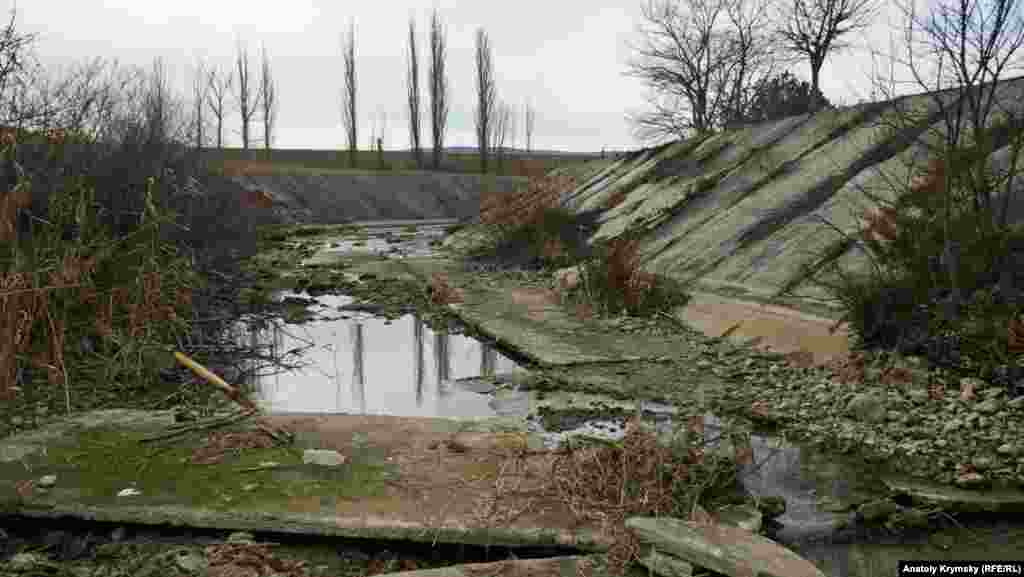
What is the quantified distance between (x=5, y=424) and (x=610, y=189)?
13.8 meters

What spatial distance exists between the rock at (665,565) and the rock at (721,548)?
0.04 metres

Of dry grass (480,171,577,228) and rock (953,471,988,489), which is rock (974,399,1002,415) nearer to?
rock (953,471,988,489)

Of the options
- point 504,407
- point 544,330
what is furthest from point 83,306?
point 544,330

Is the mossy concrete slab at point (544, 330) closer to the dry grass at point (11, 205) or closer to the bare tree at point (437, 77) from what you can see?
the dry grass at point (11, 205)

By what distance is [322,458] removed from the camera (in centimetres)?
428

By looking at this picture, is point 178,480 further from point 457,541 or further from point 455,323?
point 455,323

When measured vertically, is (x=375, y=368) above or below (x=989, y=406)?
below

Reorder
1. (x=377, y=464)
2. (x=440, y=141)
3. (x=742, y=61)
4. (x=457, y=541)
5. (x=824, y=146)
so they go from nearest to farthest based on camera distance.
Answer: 1. (x=457, y=541)
2. (x=377, y=464)
3. (x=824, y=146)
4. (x=742, y=61)
5. (x=440, y=141)

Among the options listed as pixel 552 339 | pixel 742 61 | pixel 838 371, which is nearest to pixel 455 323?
pixel 552 339

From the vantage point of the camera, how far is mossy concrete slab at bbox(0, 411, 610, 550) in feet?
11.9

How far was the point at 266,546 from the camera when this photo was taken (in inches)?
139

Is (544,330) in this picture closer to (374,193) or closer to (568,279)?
(568,279)

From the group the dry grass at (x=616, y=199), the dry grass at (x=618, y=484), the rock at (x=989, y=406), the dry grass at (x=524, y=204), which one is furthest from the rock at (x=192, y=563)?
the dry grass at (x=616, y=199)

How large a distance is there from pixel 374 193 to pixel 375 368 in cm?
3444
